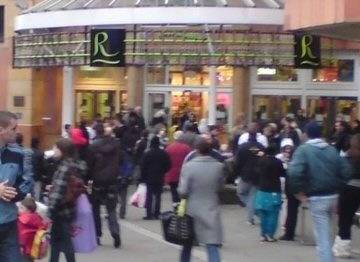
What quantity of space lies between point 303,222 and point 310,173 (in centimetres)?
440

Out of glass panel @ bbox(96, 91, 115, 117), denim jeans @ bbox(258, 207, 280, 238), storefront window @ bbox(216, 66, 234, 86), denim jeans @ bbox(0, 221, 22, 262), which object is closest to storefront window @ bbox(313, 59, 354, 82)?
storefront window @ bbox(216, 66, 234, 86)

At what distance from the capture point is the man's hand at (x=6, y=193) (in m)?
8.97

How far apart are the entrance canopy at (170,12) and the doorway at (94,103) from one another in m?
6.71

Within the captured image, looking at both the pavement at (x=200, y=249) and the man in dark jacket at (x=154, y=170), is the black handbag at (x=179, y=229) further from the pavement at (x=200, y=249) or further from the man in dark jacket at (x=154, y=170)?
the man in dark jacket at (x=154, y=170)

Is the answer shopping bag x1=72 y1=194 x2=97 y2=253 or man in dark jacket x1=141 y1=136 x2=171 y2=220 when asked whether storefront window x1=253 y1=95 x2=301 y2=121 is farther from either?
shopping bag x1=72 y1=194 x2=97 y2=253

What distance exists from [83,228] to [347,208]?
3.91m

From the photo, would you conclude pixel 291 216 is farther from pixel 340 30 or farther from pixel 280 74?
pixel 280 74

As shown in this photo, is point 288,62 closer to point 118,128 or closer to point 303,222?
point 118,128

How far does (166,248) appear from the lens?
15.3m

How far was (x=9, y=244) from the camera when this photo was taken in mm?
9477

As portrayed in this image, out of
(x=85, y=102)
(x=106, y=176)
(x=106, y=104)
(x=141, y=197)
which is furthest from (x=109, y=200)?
(x=85, y=102)

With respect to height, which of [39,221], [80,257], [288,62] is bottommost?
[80,257]

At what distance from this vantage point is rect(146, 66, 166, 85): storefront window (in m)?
34.1

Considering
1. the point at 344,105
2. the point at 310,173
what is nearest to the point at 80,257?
the point at 310,173
